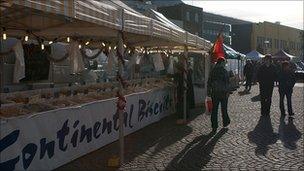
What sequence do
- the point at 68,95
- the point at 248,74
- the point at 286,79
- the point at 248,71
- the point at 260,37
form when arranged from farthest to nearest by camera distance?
1. the point at 260,37
2. the point at 248,71
3. the point at 248,74
4. the point at 286,79
5. the point at 68,95

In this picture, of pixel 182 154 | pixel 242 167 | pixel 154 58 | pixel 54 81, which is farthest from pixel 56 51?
pixel 242 167

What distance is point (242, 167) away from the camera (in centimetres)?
844

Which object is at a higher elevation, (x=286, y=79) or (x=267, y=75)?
(x=267, y=75)

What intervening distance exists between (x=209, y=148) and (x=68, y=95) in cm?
323

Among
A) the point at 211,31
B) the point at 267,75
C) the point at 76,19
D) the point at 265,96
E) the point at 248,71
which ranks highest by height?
the point at 211,31

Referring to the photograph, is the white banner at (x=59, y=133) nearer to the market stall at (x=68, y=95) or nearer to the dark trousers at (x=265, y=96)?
the market stall at (x=68, y=95)

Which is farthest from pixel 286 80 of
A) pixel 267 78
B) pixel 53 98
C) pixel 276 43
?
pixel 276 43

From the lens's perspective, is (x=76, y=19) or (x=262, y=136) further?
(x=262, y=136)

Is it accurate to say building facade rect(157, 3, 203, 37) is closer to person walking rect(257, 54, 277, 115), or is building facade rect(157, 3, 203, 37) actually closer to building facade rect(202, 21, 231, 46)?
building facade rect(202, 21, 231, 46)

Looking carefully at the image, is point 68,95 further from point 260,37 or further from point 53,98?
point 260,37

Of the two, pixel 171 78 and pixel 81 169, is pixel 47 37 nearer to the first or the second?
pixel 81 169

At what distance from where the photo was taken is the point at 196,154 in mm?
9523

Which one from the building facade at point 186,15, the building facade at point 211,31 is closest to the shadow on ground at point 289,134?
the building facade at point 186,15

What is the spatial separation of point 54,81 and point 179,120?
3.92m
